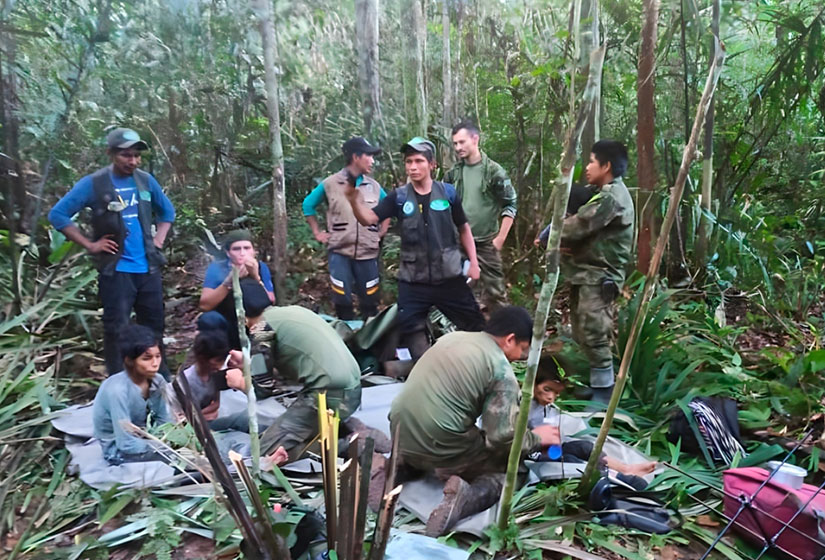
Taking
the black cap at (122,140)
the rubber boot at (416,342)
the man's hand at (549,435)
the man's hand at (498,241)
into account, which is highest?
the black cap at (122,140)

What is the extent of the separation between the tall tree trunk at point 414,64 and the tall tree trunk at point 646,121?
2232mm

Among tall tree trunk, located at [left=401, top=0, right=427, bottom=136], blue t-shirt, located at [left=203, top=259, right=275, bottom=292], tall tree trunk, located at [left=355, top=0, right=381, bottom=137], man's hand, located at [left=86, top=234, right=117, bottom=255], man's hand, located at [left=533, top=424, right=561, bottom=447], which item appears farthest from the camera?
tall tree trunk, located at [left=401, top=0, right=427, bottom=136]

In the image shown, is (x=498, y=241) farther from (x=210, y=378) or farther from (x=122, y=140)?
(x=122, y=140)

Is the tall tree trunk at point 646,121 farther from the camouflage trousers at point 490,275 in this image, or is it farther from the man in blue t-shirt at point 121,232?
the man in blue t-shirt at point 121,232

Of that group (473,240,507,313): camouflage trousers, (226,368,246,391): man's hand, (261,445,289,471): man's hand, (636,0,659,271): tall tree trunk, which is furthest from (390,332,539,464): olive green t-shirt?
(636,0,659,271): tall tree trunk

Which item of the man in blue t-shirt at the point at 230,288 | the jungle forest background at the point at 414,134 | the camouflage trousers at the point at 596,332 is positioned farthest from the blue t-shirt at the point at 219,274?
the camouflage trousers at the point at 596,332

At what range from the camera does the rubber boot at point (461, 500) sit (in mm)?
2426

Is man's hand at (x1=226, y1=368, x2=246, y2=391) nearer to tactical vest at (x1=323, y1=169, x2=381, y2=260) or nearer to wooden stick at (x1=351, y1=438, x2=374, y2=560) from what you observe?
wooden stick at (x1=351, y1=438, x2=374, y2=560)

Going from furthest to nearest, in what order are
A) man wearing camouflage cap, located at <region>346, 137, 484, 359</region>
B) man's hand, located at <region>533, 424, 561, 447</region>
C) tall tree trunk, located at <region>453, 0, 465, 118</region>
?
tall tree trunk, located at <region>453, 0, 465, 118</region> < man wearing camouflage cap, located at <region>346, 137, 484, 359</region> < man's hand, located at <region>533, 424, 561, 447</region>

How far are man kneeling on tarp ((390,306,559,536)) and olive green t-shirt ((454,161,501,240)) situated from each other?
6.56 feet

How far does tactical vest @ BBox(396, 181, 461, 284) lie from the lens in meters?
3.91

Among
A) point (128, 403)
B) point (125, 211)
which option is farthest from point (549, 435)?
point (125, 211)

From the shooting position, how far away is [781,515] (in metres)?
2.28

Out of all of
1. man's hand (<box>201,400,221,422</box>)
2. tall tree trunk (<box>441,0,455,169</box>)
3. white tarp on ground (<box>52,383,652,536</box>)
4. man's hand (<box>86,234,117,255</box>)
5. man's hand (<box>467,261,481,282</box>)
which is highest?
tall tree trunk (<box>441,0,455,169</box>)
